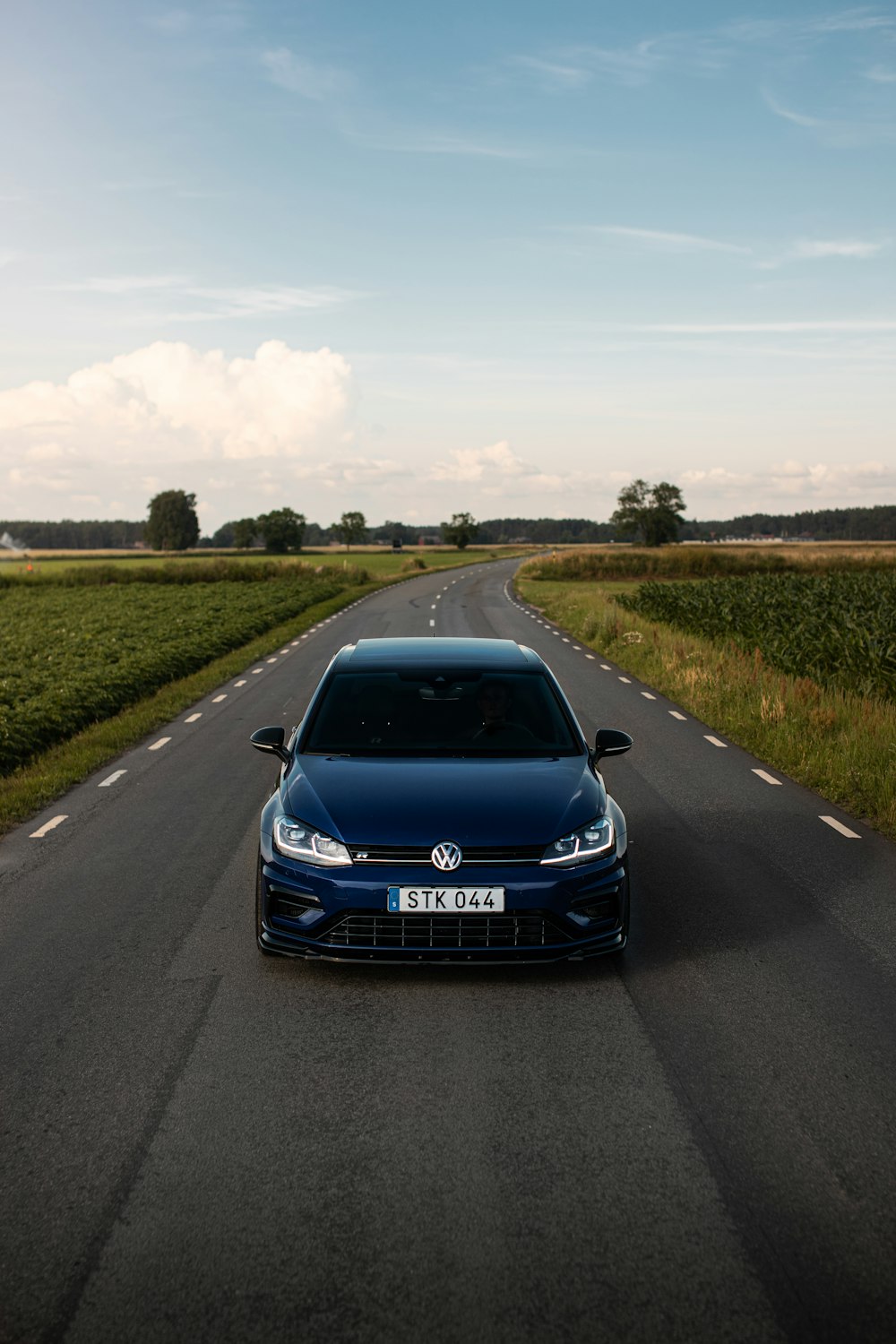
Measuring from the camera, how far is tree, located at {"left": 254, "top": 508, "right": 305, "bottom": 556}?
16625 cm

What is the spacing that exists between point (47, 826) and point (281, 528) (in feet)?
532

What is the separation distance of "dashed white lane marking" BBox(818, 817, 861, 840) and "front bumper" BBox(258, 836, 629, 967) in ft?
14.0

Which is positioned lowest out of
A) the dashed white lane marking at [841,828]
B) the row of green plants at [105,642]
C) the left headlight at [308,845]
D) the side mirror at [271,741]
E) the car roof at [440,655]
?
the row of green plants at [105,642]

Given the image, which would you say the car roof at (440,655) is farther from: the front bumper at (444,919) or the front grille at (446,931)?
the front grille at (446,931)

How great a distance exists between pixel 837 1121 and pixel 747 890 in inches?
126

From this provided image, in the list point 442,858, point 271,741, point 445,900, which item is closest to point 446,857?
point 442,858

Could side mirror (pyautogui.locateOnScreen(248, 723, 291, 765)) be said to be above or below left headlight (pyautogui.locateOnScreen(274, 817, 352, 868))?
above

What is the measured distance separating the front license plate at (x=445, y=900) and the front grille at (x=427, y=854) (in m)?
0.12

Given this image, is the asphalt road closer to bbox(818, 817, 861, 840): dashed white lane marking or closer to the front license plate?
the front license plate

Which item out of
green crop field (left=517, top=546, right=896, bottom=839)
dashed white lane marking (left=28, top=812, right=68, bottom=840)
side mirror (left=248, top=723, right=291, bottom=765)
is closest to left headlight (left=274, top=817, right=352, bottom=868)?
side mirror (left=248, top=723, right=291, bottom=765)

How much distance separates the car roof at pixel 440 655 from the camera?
7.31 metres

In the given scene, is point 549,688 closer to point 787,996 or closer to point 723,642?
point 787,996

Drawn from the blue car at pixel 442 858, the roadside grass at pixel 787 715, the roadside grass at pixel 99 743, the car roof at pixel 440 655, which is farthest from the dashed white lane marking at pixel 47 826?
the roadside grass at pixel 787 715

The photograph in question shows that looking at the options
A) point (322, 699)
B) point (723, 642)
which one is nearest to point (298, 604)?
point (723, 642)
